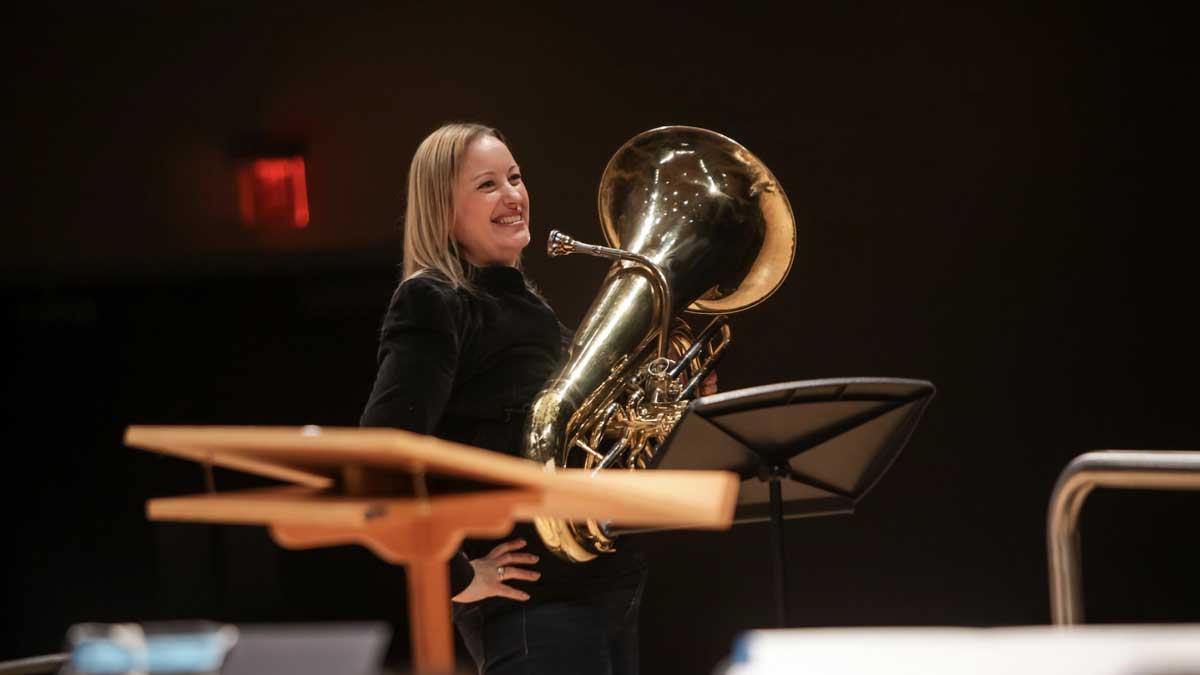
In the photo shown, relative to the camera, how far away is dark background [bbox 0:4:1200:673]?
3268 millimetres

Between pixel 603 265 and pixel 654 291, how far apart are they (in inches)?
34.3

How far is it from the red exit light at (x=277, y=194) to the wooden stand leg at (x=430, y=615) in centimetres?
240

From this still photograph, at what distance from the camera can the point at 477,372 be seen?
231 cm

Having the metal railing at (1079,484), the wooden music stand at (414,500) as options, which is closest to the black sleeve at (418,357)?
the wooden music stand at (414,500)

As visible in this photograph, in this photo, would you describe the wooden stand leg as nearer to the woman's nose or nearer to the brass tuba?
the brass tuba

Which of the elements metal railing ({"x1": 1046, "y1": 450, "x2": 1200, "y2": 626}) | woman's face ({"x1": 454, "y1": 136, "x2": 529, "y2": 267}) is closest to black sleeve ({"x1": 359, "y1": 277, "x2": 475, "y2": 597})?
woman's face ({"x1": 454, "y1": 136, "x2": 529, "y2": 267})

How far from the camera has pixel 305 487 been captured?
4.35ft

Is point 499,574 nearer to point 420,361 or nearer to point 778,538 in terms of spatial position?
point 420,361

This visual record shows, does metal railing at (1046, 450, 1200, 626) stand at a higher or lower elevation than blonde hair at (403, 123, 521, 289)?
lower

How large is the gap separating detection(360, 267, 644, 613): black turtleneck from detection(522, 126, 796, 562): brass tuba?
48 mm

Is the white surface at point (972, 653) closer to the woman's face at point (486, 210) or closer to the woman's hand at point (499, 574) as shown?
the woman's hand at point (499, 574)

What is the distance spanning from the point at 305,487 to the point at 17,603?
8.33 feet

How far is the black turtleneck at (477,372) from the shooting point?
84.5 inches

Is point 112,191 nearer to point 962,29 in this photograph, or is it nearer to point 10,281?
point 10,281
